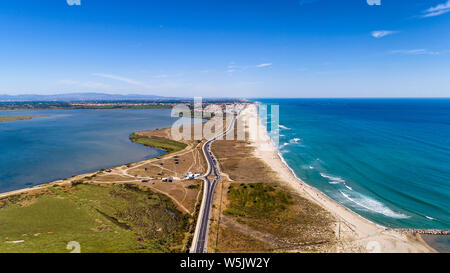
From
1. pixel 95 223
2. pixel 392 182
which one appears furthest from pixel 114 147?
pixel 392 182

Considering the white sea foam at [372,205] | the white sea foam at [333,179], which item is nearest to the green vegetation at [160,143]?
the white sea foam at [333,179]

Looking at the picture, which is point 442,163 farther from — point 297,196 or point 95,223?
point 95,223

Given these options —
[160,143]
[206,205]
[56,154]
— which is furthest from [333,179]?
[56,154]

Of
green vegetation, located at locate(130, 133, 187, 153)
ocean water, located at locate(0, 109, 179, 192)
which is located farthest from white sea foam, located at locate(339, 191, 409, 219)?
ocean water, located at locate(0, 109, 179, 192)

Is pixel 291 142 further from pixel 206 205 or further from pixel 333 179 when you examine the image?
pixel 206 205

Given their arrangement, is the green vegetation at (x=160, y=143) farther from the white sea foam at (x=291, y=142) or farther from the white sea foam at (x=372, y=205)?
the white sea foam at (x=372, y=205)

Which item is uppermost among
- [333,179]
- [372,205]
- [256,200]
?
[333,179]
